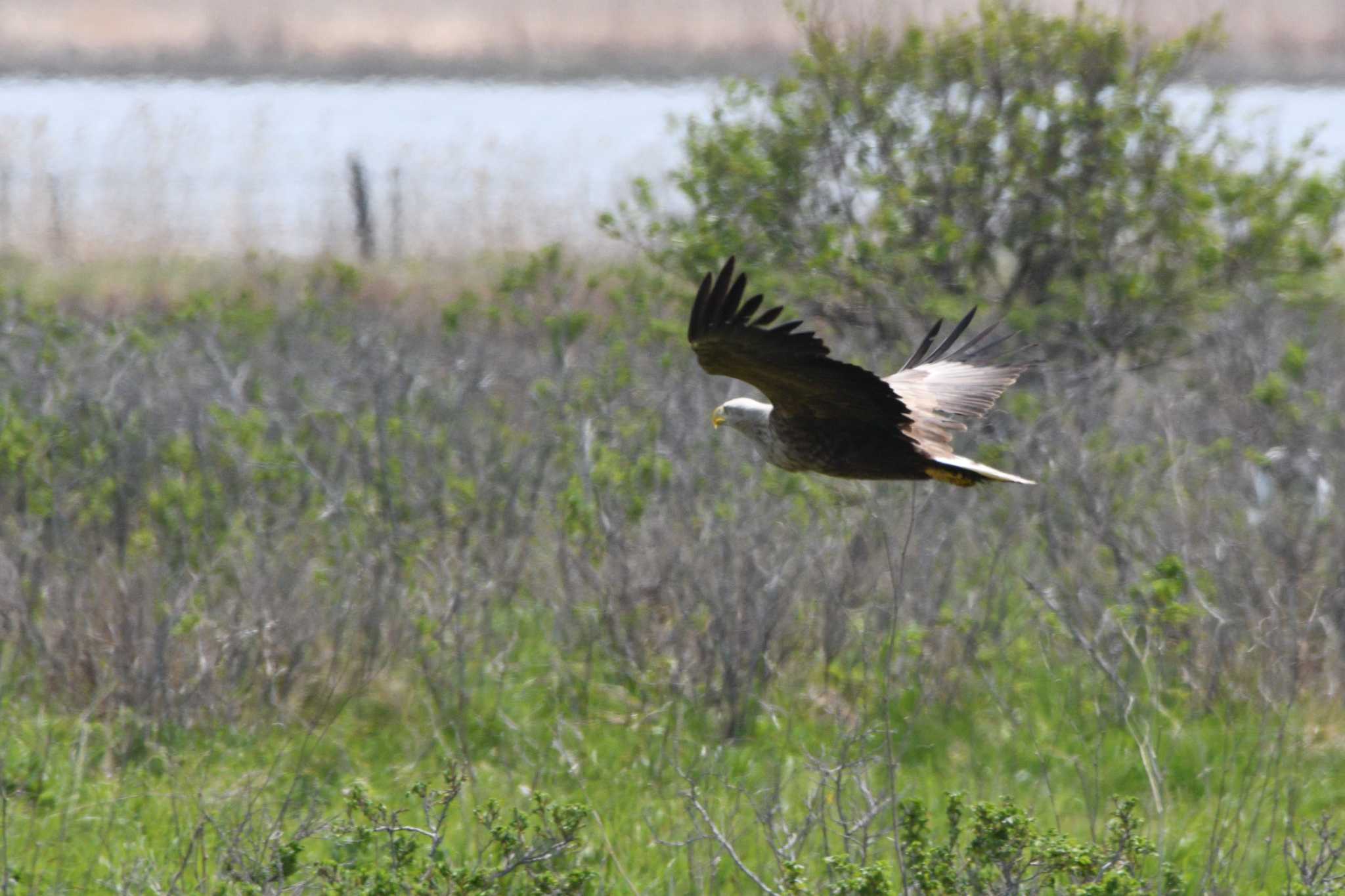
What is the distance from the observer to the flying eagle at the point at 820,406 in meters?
3.54

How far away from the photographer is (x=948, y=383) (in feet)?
16.3

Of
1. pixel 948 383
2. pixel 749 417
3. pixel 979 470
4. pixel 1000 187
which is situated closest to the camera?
pixel 979 470

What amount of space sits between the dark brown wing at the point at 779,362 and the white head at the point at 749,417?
15cm

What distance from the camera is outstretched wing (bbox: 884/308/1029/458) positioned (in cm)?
455

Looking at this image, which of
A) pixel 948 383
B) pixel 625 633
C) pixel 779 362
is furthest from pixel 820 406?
pixel 625 633

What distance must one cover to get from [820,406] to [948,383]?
3.65ft

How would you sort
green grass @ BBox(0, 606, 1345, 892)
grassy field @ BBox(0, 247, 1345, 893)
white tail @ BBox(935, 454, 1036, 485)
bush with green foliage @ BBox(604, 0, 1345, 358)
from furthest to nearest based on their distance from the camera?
bush with green foliage @ BBox(604, 0, 1345, 358)
grassy field @ BBox(0, 247, 1345, 893)
green grass @ BBox(0, 606, 1345, 892)
white tail @ BBox(935, 454, 1036, 485)

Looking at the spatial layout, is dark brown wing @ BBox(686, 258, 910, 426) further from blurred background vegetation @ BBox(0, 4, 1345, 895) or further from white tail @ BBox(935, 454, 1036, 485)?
blurred background vegetation @ BBox(0, 4, 1345, 895)

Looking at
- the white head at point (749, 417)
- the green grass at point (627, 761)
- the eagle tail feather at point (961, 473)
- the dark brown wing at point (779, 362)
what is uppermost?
the dark brown wing at point (779, 362)

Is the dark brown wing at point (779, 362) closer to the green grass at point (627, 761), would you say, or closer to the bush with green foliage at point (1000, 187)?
the green grass at point (627, 761)

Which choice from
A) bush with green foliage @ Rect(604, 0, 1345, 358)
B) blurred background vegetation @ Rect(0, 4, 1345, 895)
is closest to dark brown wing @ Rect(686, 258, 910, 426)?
blurred background vegetation @ Rect(0, 4, 1345, 895)

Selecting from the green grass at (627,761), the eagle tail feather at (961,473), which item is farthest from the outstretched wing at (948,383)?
the green grass at (627,761)

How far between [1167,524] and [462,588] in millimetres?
2753

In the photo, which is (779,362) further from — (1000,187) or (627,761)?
(1000,187)
